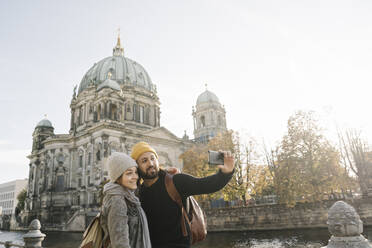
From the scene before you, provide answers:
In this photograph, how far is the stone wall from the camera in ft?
79.3

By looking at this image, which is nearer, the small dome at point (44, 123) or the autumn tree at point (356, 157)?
the autumn tree at point (356, 157)

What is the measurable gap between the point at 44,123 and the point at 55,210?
824 inches

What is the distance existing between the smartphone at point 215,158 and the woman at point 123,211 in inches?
36.6

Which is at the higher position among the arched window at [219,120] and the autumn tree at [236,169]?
the arched window at [219,120]

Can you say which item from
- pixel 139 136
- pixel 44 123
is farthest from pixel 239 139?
pixel 44 123

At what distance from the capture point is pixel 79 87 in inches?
2169

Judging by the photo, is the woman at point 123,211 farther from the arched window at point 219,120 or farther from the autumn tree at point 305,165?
the arched window at point 219,120

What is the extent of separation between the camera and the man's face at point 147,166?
11.2ft

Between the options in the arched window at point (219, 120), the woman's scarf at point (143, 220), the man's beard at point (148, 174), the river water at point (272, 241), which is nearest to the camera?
the woman's scarf at point (143, 220)

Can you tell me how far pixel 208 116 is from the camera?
57.1 metres

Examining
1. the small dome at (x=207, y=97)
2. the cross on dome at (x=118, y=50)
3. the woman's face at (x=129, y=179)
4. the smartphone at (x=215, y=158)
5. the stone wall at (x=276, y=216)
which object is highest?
the cross on dome at (x=118, y=50)

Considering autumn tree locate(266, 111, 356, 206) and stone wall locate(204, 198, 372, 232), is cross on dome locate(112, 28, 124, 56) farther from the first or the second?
autumn tree locate(266, 111, 356, 206)

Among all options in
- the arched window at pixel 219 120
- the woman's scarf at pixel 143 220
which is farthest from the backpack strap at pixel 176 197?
the arched window at pixel 219 120

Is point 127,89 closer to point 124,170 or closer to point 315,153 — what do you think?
point 315,153
